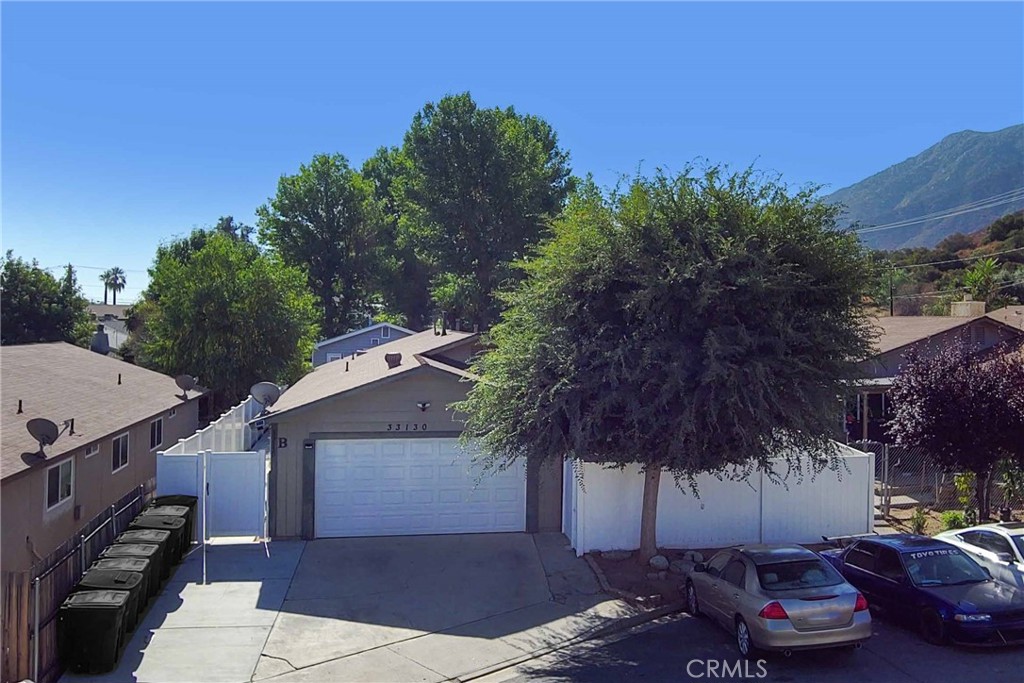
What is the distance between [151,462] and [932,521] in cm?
1857

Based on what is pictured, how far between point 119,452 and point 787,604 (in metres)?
14.2

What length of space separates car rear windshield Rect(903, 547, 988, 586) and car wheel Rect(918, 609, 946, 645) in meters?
0.45

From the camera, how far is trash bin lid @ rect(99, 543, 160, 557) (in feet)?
37.7

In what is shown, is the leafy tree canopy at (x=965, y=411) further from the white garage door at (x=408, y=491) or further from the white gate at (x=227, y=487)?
the white gate at (x=227, y=487)

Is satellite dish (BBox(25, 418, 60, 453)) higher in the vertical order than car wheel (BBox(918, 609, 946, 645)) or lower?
higher

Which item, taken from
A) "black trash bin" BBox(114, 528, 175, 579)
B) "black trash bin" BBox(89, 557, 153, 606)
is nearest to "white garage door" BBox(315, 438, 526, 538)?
"black trash bin" BBox(114, 528, 175, 579)

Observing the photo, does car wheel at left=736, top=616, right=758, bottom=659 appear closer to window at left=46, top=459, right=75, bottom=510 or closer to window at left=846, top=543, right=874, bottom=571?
window at left=846, top=543, right=874, bottom=571

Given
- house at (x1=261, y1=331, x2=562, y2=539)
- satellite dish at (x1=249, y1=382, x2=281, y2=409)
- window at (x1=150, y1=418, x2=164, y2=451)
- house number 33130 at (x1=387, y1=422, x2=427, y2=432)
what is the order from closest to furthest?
house at (x1=261, y1=331, x2=562, y2=539)
house number 33130 at (x1=387, y1=422, x2=427, y2=432)
satellite dish at (x1=249, y1=382, x2=281, y2=409)
window at (x1=150, y1=418, x2=164, y2=451)

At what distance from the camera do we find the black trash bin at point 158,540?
40.2 ft

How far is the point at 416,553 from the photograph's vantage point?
14.9m

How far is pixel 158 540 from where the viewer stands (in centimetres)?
1238

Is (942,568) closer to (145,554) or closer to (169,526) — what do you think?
(145,554)

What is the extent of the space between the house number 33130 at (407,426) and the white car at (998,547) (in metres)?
9.51

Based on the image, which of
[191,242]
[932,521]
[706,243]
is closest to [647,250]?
[706,243]
